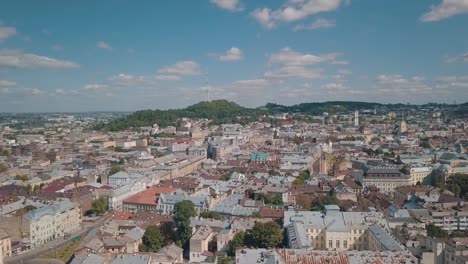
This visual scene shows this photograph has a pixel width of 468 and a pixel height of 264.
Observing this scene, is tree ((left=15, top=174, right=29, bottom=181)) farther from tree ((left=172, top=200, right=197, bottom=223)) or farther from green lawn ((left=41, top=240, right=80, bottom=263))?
tree ((left=172, top=200, right=197, bottom=223))

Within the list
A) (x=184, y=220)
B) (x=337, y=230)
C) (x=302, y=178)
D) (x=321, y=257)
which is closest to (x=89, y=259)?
(x=184, y=220)

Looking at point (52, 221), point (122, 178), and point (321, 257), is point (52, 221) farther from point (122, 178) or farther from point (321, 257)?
point (321, 257)

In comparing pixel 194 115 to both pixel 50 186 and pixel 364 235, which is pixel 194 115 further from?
pixel 364 235

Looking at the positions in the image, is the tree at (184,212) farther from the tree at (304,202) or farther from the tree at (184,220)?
the tree at (304,202)

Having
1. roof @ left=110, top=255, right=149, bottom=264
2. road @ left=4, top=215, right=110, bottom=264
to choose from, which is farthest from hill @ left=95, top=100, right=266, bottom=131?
roof @ left=110, top=255, right=149, bottom=264

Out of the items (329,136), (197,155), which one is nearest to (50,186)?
(197,155)

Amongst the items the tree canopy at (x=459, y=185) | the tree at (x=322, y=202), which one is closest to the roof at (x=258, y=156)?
the tree canopy at (x=459, y=185)

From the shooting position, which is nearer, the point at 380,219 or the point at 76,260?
the point at 76,260
